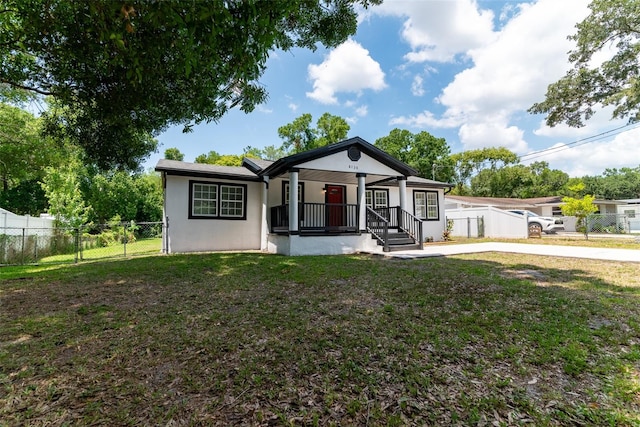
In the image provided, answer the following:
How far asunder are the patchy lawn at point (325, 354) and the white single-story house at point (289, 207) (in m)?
4.90

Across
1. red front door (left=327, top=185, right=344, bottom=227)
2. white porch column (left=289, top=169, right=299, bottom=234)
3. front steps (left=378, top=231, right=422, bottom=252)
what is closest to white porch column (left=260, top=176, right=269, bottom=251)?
white porch column (left=289, top=169, right=299, bottom=234)

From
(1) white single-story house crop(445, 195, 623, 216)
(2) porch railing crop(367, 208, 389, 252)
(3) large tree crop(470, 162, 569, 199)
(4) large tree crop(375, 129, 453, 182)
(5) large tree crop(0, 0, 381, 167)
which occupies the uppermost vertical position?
(4) large tree crop(375, 129, 453, 182)

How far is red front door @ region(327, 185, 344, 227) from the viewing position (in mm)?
12391

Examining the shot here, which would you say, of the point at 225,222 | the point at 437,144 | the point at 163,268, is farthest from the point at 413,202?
the point at 437,144

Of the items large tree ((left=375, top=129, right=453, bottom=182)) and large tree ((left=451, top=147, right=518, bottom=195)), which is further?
large tree ((left=451, top=147, right=518, bottom=195))

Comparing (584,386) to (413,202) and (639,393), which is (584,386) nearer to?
(639,393)

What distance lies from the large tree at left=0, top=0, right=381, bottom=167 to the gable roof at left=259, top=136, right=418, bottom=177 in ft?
10.2

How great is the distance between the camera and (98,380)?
2.23 m

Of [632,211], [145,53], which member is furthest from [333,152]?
[632,211]

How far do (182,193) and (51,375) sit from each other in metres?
8.88

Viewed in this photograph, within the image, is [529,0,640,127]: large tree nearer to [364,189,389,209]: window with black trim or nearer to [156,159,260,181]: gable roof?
[364,189,389,209]: window with black trim

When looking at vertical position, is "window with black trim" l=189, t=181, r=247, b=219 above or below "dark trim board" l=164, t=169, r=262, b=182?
below

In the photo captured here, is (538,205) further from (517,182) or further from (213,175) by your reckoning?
(213,175)

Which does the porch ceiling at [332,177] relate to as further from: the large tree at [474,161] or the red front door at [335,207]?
the large tree at [474,161]
